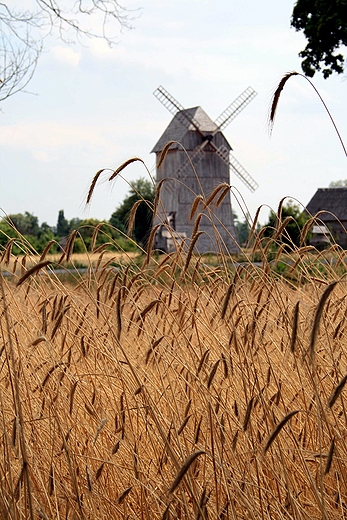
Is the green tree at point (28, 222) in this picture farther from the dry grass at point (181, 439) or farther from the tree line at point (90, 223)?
the dry grass at point (181, 439)

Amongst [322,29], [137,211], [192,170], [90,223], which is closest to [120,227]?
[137,211]

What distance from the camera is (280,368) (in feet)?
10.2

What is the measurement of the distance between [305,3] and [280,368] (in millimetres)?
20605

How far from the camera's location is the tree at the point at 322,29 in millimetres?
20328

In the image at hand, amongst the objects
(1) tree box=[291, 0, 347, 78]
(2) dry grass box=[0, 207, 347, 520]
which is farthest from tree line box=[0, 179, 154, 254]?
(2) dry grass box=[0, 207, 347, 520]

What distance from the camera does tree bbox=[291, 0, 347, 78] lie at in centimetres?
2033

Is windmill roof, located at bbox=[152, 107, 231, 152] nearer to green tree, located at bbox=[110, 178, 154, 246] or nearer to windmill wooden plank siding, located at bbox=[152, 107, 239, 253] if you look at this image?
windmill wooden plank siding, located at bbox=[152, 107, 239, 253]

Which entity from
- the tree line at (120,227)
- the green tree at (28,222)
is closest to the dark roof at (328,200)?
the tree line at (120,227)

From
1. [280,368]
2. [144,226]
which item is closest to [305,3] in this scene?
[280,368]

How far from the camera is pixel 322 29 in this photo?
20547mm

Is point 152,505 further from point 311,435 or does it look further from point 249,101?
point 249,101

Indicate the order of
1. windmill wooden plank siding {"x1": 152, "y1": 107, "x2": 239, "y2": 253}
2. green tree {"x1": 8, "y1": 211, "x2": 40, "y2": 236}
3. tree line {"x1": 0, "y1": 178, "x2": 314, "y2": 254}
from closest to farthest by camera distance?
tree line {"x1": 0, "y1": 178, "x2": 314, "y2": 254}
windmill wooden plank siding {"x1": 152, "y1": 107, "x2": 239, "y2": 253}
green tree {"x1": 8, "y1": 211, "x2": 40, "y2": 236}

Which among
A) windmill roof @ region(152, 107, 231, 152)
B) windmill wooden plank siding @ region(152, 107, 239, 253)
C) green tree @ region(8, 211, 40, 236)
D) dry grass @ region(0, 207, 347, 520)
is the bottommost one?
green tree @ region(8, 211, 40, 236)

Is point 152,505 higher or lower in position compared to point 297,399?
lower
